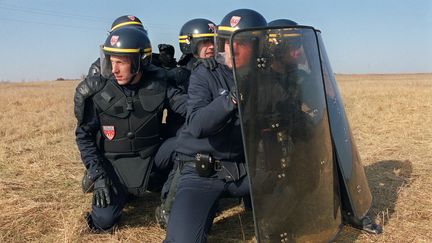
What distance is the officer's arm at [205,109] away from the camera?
2.88m

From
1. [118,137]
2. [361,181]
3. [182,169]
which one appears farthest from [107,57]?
[361,181]

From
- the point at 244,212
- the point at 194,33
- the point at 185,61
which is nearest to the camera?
the point at 244,212

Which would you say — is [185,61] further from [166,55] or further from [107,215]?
[107,215]

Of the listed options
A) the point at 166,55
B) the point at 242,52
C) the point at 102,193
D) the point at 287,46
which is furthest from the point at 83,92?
the point at 166,55

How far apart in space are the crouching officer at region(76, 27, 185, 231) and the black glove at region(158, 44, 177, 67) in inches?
62.0

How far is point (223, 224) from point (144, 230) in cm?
77

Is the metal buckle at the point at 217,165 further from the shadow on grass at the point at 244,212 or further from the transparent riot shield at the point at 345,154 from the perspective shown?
the transparent riot shield at the point at 345,154

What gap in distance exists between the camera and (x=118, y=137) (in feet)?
14.0

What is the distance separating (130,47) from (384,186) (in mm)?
3251

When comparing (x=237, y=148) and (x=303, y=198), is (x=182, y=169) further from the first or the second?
(x=303, y=198)

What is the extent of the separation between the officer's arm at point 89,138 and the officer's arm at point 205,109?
123cm

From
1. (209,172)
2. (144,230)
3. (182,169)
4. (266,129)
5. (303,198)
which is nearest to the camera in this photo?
(266,129)

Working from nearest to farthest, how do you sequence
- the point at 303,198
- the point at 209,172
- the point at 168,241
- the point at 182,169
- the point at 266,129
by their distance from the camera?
the point at 266,129
the point at 303,198
the point at 168,241
the point at 209,172
the point at 182,169

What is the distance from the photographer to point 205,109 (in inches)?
118
